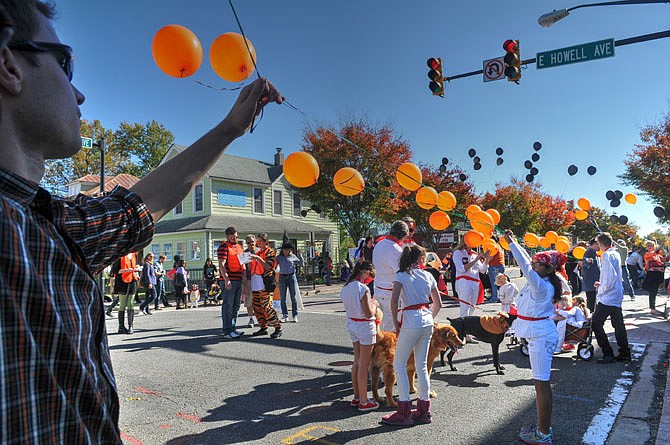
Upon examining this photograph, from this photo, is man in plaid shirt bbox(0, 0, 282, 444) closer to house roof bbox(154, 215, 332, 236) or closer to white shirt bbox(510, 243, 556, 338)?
white shirt bbox(510, 243, 556, 338)

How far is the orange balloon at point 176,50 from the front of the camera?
364 centimetres

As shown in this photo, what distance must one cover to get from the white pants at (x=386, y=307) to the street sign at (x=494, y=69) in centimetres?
648

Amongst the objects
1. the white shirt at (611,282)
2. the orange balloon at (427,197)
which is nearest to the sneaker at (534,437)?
the white shirt at (611,282)

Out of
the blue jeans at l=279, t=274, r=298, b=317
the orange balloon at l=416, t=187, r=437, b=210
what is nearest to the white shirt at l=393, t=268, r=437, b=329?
the orange balloon at l=416, t=187, r=437, b=210

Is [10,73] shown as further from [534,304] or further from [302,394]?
[302,394]

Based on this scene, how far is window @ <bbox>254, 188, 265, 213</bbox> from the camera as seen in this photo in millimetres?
29672

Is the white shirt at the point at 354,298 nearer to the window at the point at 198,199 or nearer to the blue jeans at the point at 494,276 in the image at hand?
the blue jeans at the point at 494,276

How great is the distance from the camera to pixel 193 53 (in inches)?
147

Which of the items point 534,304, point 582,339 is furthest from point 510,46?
point 534,304

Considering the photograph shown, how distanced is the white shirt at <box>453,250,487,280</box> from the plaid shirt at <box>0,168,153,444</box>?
30.4ft

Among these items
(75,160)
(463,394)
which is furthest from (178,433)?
(75,160)

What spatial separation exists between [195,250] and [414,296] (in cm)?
2295

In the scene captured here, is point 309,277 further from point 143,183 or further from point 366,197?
point 143,183

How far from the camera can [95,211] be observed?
4.25ft
